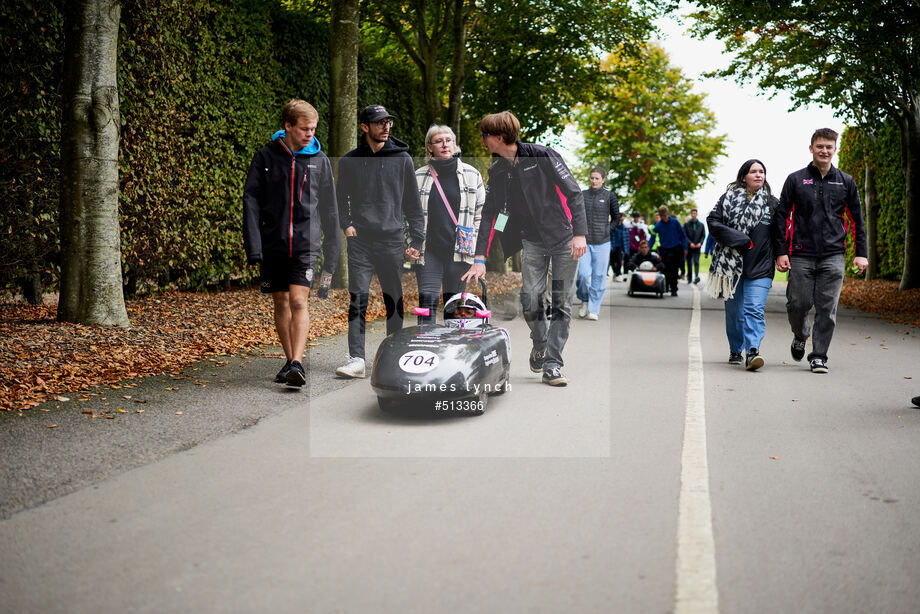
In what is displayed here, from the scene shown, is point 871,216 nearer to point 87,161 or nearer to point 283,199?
point 283,199

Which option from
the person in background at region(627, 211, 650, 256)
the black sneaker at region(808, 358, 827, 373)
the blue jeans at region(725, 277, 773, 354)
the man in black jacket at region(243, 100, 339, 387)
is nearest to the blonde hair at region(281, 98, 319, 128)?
the man in black jacket at region(243, 100, 339, 387)

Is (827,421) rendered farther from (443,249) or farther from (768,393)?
(443,249)

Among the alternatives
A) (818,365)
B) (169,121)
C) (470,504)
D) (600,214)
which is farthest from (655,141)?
(470,504)

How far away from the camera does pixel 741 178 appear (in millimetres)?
9000

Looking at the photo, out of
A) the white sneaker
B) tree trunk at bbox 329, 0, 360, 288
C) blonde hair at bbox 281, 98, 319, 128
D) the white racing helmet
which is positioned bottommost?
the white sneaker

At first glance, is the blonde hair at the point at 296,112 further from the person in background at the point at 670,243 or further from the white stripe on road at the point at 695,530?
the person in background at the point at 670,243

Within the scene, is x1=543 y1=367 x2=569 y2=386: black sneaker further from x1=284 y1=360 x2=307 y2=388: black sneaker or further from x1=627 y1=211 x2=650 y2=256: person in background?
x1=627 y1=211 x2=650 y2=256: person in background

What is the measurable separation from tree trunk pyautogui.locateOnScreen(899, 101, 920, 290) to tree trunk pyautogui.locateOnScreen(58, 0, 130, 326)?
17527 mm

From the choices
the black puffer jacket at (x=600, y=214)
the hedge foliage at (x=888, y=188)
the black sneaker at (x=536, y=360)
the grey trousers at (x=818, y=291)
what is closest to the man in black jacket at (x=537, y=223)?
the black sneaker at (x=536, y=360)

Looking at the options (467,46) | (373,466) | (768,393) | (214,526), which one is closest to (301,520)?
(214,526)

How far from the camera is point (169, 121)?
11734 mm

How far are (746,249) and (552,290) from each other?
235cm

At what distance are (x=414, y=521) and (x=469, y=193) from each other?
444 centimetres

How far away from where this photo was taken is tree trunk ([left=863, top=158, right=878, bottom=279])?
25.0m
